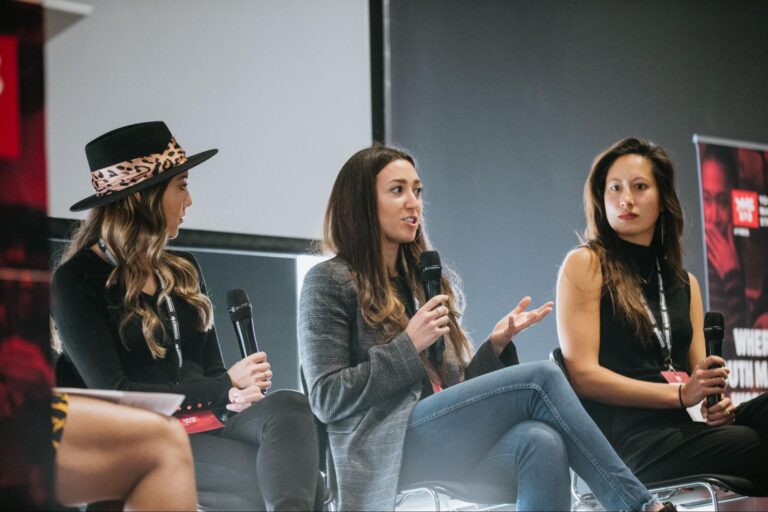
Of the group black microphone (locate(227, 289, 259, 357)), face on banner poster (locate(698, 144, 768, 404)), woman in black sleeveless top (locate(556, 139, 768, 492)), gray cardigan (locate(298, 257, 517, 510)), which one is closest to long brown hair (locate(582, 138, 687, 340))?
woman in black sleeveless top (locate(556, 139, 768, 492))

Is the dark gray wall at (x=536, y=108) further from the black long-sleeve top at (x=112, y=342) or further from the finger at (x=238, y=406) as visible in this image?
the finger at (x=238, y=406)

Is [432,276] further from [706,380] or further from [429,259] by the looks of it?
[706,380]

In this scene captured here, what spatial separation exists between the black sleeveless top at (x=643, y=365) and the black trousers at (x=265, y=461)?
1.05m

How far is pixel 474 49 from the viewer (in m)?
4.90

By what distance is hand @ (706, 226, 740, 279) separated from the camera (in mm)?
5289

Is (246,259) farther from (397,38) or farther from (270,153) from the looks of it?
(397,38)

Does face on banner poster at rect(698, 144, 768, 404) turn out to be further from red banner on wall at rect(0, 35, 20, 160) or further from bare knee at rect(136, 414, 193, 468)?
red banner on wall at rect(0, 35, 20, 160)

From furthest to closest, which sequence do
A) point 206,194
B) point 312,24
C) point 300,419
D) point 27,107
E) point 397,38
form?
point 397,38 → point 312,24 → point 206,194 → point 300,419 → point 27,107

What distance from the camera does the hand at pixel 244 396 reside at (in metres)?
2.51

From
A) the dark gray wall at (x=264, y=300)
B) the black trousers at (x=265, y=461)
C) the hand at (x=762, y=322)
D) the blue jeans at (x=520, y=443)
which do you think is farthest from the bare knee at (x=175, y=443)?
the hand at (x=762, y=322)

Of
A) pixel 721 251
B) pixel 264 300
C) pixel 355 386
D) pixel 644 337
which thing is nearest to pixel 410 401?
pixel 355 386

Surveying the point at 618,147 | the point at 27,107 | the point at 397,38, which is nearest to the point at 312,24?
the point at 397,38

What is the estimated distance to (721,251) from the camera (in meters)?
5.33

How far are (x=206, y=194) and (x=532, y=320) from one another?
1623mm
